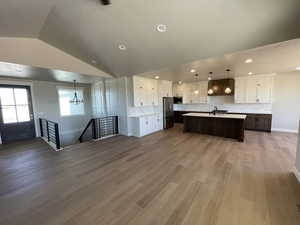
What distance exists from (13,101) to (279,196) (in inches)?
339

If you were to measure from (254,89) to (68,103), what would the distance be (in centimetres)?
949

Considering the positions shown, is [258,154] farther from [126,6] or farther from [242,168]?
[126,6]

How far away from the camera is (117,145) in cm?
470

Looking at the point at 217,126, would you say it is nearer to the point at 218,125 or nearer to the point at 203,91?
the point at 218,125

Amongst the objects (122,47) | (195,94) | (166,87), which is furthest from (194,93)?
(122,47)

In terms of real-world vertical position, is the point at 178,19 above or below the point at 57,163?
above

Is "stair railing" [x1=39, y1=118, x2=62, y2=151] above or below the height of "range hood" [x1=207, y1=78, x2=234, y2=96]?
below

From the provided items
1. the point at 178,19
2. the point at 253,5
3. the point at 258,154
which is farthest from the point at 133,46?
the point at 258,154

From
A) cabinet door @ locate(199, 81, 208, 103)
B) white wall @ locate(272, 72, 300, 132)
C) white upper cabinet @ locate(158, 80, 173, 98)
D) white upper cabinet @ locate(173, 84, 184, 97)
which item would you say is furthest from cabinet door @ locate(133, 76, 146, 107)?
white wall @ locate(272, 72, 300, 132)

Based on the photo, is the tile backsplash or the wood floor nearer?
the wood floor

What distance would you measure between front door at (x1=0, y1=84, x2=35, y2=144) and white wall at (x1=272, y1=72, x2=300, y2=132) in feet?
36.3

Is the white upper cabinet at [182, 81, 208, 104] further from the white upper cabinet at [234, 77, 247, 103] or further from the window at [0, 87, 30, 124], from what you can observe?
the window at [0, 87, 30, 124]

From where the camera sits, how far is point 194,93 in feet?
25.3

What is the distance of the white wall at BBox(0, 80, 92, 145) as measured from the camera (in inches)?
237
